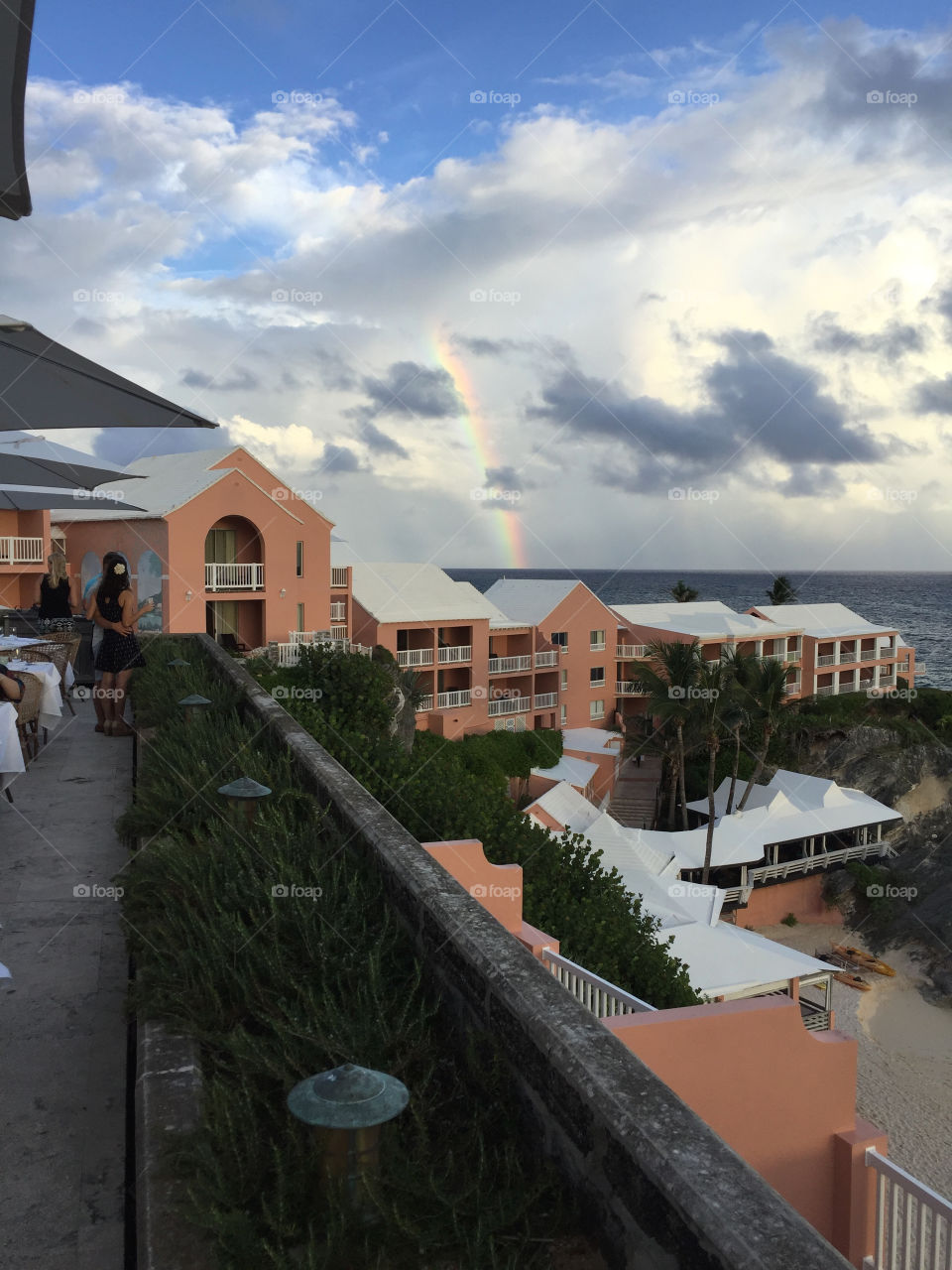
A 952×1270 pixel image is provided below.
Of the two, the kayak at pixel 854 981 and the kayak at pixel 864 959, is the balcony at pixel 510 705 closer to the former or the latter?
the kayak at pixel 864 959

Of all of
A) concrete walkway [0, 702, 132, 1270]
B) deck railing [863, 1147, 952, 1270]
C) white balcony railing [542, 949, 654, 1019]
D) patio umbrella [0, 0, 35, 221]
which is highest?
patio umbrella [0, 0, 35, 221]

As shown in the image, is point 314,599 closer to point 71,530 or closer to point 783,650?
point 71,530

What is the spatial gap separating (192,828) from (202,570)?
79.9 ft

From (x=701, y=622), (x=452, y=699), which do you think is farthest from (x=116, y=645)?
(x=701, y=622)

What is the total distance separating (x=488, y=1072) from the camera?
3062mm

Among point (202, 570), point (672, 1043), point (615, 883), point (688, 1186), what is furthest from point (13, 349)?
point (202, 570)

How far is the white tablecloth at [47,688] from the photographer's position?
9.32 meters

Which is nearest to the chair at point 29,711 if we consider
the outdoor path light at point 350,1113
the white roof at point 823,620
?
the outdoor path light at point 350,1113

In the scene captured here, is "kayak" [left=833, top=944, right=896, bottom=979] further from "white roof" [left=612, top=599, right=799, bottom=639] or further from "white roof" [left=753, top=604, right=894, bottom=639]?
"white roof" [left=753, top=604, right=894, bottom=639]

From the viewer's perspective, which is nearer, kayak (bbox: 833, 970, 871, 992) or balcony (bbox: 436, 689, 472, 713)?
kayak (bbox: 833, 970, 871, 992)

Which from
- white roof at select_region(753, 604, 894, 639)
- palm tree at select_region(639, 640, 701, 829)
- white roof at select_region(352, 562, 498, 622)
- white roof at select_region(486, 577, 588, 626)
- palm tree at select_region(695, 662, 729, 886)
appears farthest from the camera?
white roof at select_region(753, 604, 894, 639)

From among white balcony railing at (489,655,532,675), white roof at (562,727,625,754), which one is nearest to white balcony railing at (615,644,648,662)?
white roof at (562,727,625,754)

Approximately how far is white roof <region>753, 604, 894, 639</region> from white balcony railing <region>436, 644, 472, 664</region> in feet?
63.6

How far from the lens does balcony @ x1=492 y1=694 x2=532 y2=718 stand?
38969mm
